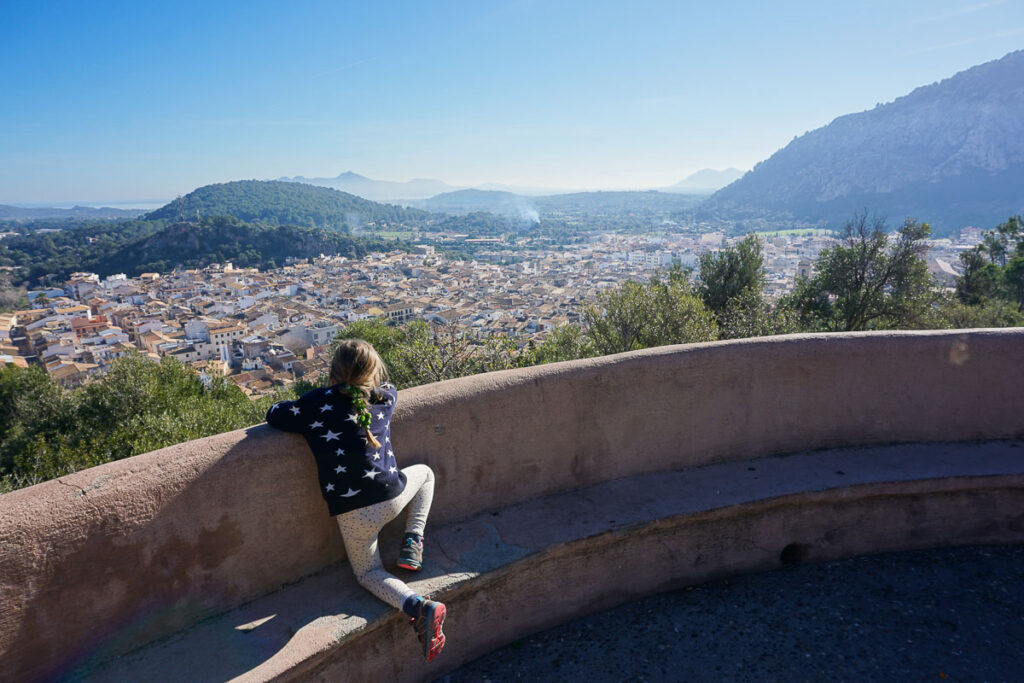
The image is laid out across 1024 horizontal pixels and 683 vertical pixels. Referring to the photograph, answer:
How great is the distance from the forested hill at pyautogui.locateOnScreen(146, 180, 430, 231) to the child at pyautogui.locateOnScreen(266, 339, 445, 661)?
158960 mm

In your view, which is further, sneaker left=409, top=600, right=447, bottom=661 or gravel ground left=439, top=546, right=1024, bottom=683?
gravel ground left=439, top=546, right=1024, bottom=683

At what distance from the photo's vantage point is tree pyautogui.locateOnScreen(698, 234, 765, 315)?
12.8 m

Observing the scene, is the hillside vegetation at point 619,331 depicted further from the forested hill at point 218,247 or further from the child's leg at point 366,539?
the forested hill at point 218,247

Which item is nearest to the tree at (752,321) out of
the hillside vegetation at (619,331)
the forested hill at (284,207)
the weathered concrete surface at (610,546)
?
the hillside vegetation at (619,331)

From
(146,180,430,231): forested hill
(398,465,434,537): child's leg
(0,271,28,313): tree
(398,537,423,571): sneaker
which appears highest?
(146,180,430,231): forested hill

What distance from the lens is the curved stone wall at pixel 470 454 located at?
1.78 m

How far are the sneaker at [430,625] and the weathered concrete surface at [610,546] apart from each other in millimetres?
139

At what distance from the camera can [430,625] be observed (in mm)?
1995

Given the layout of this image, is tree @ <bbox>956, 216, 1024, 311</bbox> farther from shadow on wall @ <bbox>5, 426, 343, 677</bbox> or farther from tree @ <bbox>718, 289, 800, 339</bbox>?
shadow on wall @ <bbox>5, 426, 343, 677</bbox>

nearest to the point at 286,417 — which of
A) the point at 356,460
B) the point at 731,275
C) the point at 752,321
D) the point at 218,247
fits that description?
the point at 356,460

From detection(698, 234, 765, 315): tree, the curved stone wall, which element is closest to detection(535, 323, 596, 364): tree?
detection(698, 234, 765, 315): tree

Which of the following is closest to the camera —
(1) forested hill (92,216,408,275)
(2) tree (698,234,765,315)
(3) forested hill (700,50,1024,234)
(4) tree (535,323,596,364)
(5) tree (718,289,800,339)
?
(4) tree (535,323,596,364)

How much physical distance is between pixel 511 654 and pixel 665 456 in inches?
48.8

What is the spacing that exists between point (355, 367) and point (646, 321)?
6.93 metres
